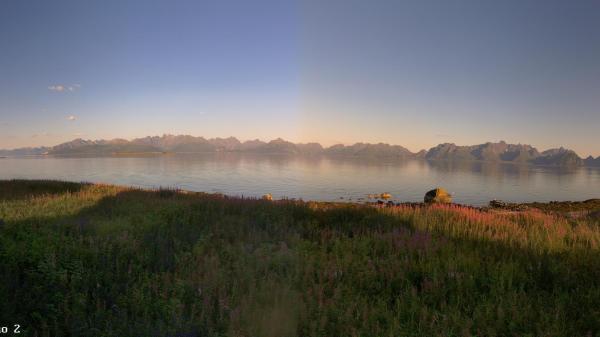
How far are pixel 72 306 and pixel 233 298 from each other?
6.19 feet

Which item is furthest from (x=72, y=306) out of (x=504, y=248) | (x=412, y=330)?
(x=504, y=248)

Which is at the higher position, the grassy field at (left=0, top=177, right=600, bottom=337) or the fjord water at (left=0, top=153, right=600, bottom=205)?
the grassy field at (left=0, top=177, right=600, bottom=337)

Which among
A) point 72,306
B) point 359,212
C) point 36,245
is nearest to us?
point 72,306

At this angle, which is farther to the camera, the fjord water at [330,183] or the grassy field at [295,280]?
the fjord water at [330,183]

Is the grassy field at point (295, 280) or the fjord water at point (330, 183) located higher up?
the grassy field at point (295, 280)

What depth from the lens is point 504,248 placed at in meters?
6.50

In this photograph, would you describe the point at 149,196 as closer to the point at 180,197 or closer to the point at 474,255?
the point at 180,197

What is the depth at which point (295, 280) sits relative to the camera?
4.86 m

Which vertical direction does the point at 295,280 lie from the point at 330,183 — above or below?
above

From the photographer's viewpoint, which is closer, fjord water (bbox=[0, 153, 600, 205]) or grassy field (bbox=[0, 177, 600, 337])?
grassy field (bbox=[0, 177, 600, 337])

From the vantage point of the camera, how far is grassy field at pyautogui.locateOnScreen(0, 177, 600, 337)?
12.1ft

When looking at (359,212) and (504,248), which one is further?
(359,212)

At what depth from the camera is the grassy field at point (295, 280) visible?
3.70 m

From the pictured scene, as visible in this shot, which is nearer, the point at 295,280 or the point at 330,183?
the point at 295,280
